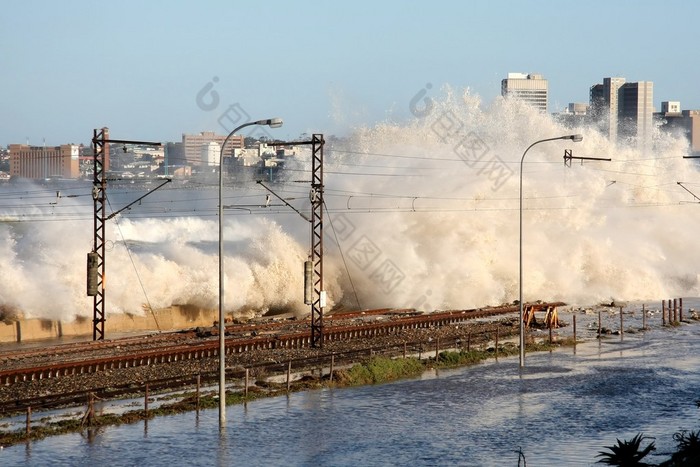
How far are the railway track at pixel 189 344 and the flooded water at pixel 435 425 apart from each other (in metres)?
7.40

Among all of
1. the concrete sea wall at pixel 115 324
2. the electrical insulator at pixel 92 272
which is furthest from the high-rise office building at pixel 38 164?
the electrical insulator at pixel 92 272

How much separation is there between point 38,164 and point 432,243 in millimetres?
137479

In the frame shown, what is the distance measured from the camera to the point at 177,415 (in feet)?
96.3

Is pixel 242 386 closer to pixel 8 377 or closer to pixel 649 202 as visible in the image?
pixel 8 377

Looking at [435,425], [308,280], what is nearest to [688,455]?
[435,425]

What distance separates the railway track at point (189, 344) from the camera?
3611 cm

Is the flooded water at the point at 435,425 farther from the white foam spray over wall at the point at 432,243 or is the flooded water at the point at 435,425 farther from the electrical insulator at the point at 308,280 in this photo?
the white foam spray over wall at the point at 432,243

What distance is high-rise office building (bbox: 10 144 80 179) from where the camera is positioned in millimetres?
178625

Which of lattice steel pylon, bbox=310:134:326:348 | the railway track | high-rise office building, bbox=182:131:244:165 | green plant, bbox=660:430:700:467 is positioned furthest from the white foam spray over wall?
high-rise office building, bbox=182:131:244:165

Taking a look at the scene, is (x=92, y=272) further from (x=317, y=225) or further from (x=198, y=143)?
(x=198, y=143)

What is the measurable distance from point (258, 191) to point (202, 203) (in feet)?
36.0

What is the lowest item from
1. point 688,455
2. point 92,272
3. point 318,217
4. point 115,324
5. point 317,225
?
point 115,324

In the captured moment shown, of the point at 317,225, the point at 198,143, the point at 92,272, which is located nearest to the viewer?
the point at 317,225

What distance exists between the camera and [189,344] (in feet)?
142
